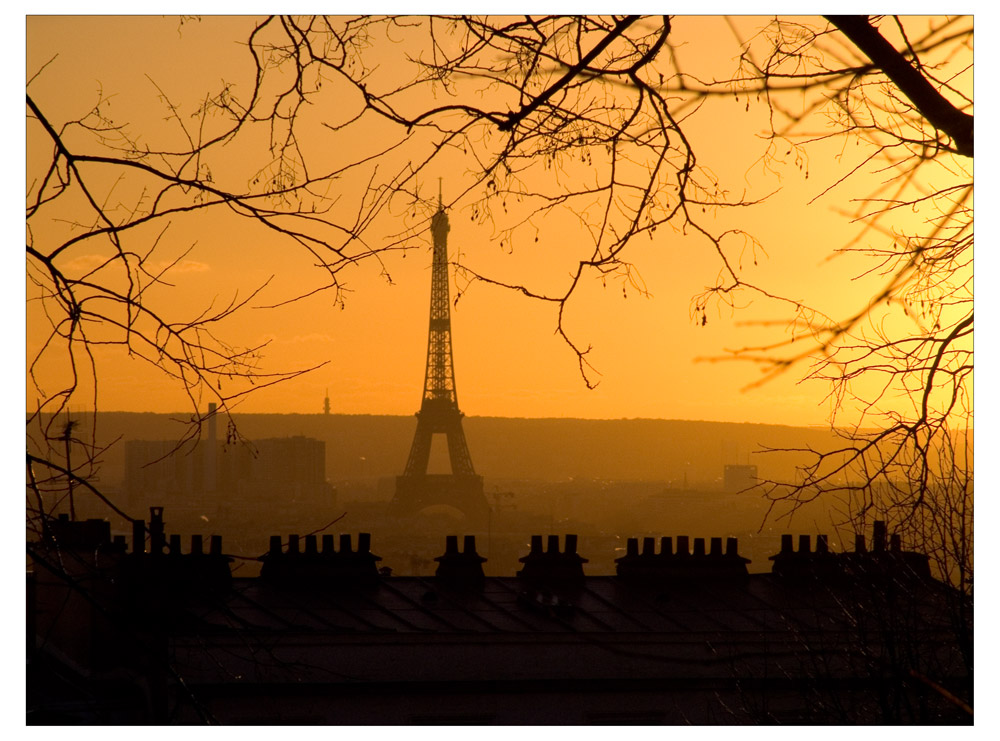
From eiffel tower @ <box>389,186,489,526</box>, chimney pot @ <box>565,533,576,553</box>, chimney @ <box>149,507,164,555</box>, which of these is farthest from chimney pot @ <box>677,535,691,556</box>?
chimney @ <box>149,507,164,555</box>

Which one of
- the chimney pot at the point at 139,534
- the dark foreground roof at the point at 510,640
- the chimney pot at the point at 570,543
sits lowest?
the dark foreground roof at the point at 510,640

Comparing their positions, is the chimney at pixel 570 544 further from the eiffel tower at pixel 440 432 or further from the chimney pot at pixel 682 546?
the eiffel tower at pixel 440 432

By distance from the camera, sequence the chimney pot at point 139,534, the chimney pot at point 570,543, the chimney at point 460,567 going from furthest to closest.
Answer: the chimney pot at point 570,543, the chimney at point 460,567, the chimney pot at point 139,534

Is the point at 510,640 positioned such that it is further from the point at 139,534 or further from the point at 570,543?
the point at 139,534

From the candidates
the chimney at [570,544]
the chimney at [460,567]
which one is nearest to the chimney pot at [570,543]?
the chimney at [570,544]

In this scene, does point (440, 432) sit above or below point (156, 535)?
above

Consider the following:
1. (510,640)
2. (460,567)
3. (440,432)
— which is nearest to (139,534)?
(510,640)

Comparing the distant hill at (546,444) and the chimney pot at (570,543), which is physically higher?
the distant hill at (546,444)
